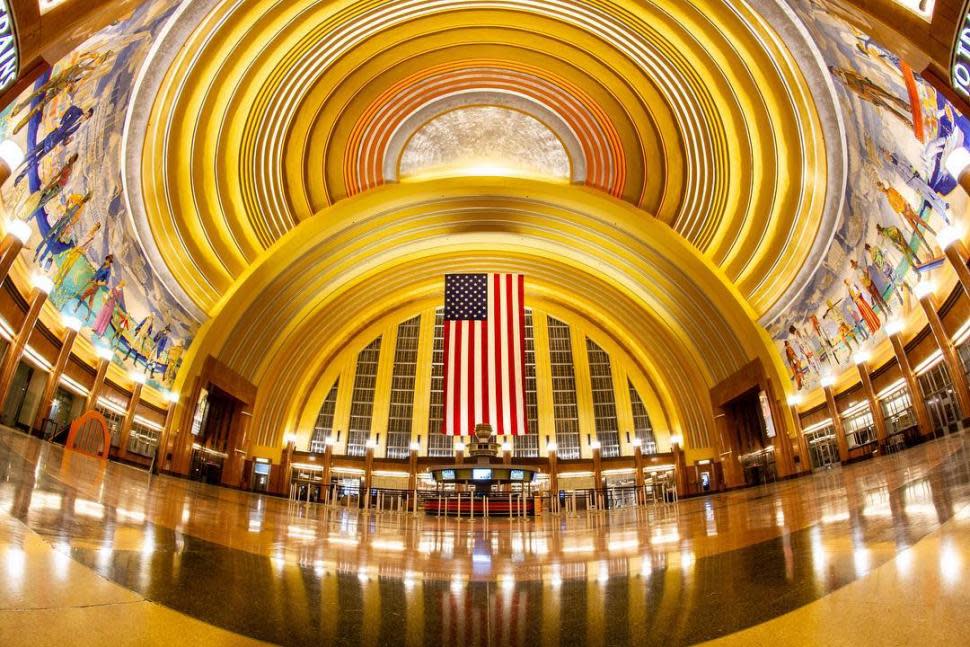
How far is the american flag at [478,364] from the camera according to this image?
17.6m

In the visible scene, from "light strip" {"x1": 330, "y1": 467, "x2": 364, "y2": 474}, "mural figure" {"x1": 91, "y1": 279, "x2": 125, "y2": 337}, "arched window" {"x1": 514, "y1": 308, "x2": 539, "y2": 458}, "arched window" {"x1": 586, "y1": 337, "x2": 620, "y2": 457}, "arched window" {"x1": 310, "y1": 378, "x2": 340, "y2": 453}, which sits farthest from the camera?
"arched window" {"x1": 514, "y1": 308, "x2": 539, "y2": 458}

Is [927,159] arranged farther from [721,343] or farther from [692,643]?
[692,643]

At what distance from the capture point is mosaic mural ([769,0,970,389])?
8.72m

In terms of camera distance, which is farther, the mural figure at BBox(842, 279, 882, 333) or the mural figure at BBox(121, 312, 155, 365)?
the mural figure at BBox(121, 312, 155, 365)

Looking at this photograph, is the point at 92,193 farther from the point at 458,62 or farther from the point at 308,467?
the point at 308,467

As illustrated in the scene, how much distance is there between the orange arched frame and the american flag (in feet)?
32.9

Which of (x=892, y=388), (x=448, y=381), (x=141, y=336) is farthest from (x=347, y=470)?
(x=892, y=388)

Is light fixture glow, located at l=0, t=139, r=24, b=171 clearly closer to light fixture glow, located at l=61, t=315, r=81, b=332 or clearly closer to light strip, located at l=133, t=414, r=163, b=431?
light fixture glow, located at l=61, t=315, r=81, b=332

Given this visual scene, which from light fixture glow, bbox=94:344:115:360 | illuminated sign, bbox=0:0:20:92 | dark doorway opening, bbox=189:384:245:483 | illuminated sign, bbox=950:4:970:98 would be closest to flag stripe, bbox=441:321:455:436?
dark doorway opening, bbox=189:384:245:483

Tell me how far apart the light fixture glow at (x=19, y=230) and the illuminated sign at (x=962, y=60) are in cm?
1597

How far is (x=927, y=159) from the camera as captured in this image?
950 cm

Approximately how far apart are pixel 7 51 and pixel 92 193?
21.8 ft

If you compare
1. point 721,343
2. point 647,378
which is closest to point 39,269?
point 721,343

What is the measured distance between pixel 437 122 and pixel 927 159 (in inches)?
525
